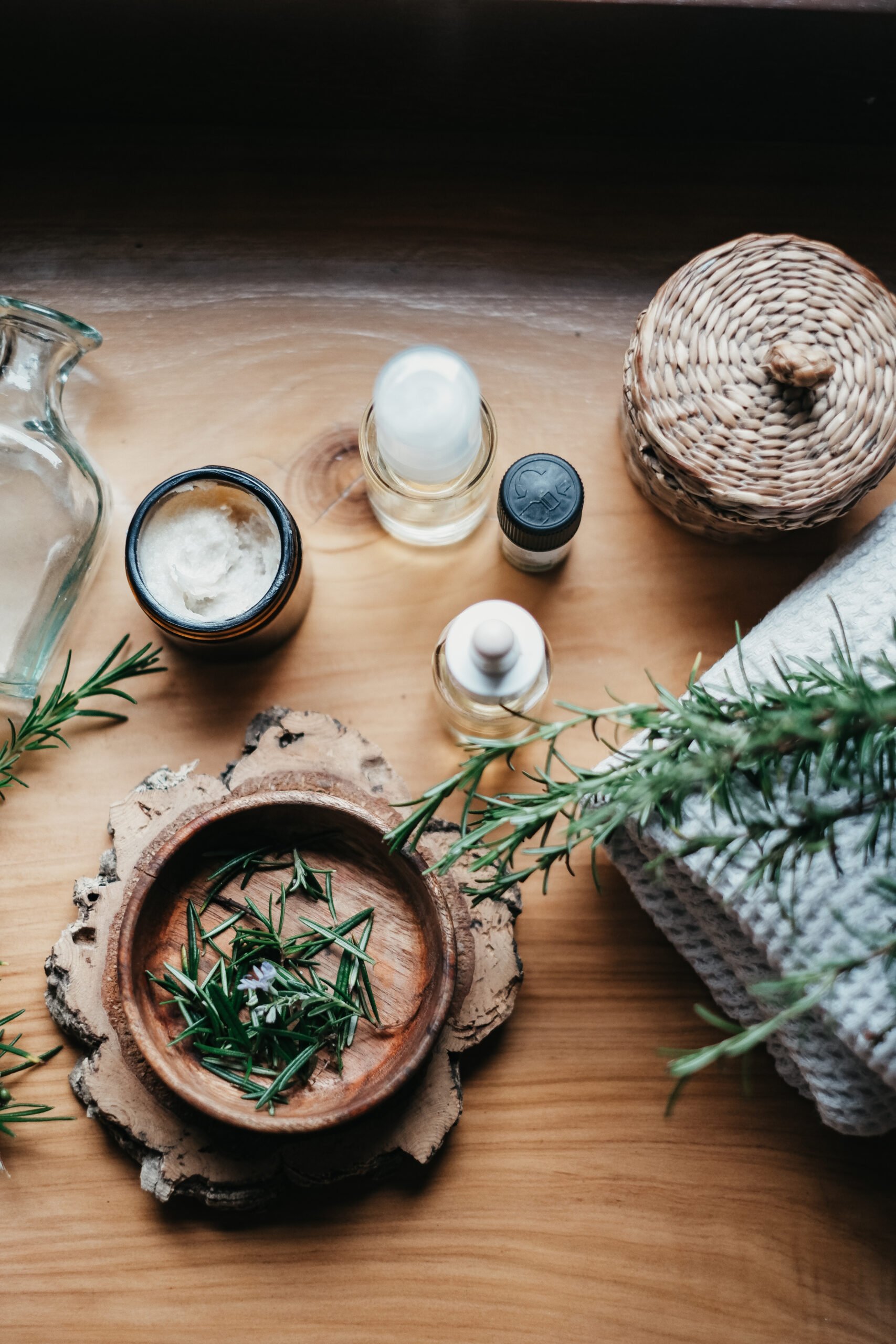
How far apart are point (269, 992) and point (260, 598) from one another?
0.28m

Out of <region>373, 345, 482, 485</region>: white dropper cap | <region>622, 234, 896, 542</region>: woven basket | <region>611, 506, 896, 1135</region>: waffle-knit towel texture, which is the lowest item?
<region>611, 506, 896, 1135</region>: waffle-knit towel texture

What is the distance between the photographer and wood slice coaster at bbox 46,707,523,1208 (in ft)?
2.20

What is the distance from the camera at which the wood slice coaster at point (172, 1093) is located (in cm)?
67

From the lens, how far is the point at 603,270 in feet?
2.59

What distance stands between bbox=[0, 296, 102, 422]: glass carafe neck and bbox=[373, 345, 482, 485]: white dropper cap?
0.89 feet

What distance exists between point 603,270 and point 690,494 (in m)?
0.24

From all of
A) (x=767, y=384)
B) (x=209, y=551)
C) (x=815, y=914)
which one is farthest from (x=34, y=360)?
(x=815, y=914)

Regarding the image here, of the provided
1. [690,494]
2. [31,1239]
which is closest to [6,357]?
[690,494]

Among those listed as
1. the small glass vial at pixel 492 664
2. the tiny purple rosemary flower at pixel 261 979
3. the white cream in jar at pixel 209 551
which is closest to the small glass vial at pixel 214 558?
the white cream in jar at pixel 209 551

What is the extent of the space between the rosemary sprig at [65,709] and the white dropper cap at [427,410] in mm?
258

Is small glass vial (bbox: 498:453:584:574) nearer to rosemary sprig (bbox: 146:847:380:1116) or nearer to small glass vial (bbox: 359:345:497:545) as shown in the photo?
small glass vial (bbox: 359:345:497:545)

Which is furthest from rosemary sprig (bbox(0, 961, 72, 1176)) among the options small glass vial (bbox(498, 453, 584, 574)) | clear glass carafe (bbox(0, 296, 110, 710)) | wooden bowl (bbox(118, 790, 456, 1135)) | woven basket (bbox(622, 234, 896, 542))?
woven basket (bbox(622, 234, 896, 542))

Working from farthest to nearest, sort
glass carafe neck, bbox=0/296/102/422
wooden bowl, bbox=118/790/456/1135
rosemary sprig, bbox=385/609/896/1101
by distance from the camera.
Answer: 1. glass carafe neck, bbox=0/296/102/422
2. wooden bowl, bbox=118/790/456/1135
3. rosemary sprig, bbox=385/609/896/1101

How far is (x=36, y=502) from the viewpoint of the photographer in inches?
29.5
